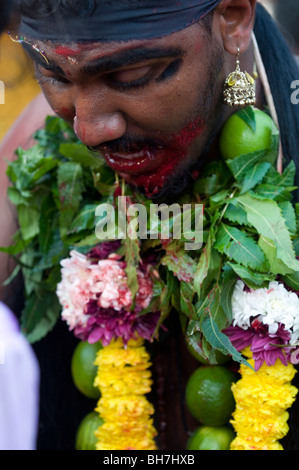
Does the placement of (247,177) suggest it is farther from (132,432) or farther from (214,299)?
(132,432)

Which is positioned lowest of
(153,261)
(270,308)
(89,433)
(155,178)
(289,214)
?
(89,433)

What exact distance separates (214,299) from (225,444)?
379mm

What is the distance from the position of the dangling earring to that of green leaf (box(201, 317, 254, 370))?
49 cm

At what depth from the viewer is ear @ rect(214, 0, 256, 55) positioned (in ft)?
4.62

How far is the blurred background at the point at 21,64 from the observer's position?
70.3 inches

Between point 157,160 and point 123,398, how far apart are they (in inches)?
24.3

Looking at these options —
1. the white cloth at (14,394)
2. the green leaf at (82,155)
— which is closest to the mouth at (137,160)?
the green leaf at (82,155)

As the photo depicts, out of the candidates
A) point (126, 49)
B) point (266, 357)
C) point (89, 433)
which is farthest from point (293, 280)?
point (89, 433)

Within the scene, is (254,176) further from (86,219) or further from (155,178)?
(86,219)

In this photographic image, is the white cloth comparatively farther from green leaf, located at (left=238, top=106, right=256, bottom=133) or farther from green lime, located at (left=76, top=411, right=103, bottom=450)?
green leaf, located at (left=238, top=106, right=256, bottom=133)

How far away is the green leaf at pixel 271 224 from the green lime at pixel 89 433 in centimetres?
71

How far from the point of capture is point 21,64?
85.0 inches

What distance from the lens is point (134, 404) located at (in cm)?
161

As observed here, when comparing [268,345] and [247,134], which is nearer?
[268,345]
